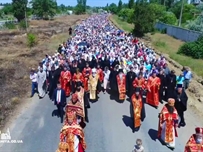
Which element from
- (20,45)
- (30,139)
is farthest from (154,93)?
(20,45)

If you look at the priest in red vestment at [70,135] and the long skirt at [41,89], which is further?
the long skirt at [41,89]

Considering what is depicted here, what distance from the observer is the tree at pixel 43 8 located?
237 feet

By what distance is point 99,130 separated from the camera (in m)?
8.57

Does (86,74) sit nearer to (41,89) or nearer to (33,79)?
(41,89)

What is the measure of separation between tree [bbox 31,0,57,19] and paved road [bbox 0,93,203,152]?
216ft

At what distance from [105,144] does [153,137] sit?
1.56 metres

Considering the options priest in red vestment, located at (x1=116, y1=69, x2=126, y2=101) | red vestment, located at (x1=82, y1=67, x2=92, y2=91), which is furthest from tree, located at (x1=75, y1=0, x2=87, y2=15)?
priest in red vestment, located at (x1=116, y1=69, x2=126, y2=101)

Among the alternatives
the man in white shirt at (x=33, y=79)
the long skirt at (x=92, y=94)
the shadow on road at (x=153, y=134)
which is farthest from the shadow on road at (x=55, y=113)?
the shadow on road at (x=153, y=134)

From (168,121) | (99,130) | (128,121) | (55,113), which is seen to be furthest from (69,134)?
(55,113)

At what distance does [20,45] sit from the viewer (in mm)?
30219

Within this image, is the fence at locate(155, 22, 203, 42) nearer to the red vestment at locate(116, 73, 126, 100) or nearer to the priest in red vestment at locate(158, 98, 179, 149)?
the red vestment at locate(116, 73, 126, 100)

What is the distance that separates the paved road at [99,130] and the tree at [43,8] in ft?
216

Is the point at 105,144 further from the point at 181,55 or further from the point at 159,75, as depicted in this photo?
the point at 181,55

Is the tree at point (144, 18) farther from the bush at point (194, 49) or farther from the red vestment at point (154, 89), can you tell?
the red vestment at point (154, 89)
